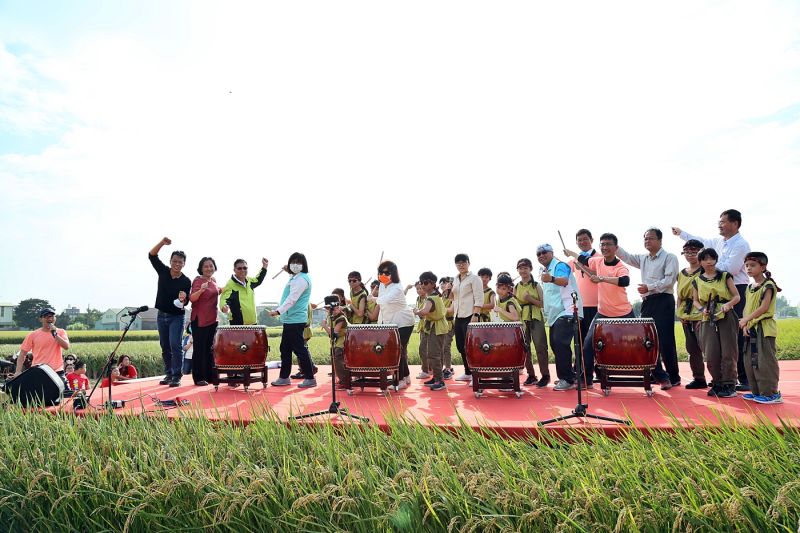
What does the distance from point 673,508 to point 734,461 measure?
25.7 inches

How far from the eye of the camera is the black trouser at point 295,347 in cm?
757

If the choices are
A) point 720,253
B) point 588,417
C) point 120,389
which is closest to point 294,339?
point 120,389

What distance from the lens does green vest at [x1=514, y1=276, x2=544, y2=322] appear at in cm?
713

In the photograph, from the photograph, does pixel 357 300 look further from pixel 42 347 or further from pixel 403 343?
pixel 42 347

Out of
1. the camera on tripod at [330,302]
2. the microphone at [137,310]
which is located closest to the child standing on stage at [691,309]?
the camera on tripod at [330,302]

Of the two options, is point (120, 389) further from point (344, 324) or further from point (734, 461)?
point (734, 461)

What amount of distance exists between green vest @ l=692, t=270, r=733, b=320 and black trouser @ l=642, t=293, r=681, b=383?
0.60 metres

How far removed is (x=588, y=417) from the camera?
4715mm

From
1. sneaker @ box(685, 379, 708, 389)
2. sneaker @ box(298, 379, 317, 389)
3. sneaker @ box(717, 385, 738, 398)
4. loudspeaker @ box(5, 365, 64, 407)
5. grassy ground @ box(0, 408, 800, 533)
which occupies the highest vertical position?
loudspeaker @ box(5, 365, 64, 407)

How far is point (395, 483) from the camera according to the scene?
2.62m

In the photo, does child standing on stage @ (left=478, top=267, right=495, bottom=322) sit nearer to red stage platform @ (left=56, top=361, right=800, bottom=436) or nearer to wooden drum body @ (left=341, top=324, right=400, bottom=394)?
red stage platform @ (left=56, top=361, right=800, bottom=436)

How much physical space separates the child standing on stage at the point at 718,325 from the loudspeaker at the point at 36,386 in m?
6.67

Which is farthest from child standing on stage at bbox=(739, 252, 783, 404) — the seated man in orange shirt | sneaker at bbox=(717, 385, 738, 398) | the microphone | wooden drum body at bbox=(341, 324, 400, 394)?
the microphone

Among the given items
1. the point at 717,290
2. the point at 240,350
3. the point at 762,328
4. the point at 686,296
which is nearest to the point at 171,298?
the point at 240,350
